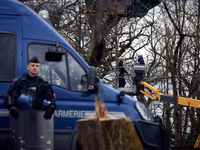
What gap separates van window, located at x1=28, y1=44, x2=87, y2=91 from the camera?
21.3 ft

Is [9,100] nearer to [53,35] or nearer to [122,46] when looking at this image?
[53,35]

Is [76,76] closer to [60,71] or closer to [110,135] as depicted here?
[60,71]

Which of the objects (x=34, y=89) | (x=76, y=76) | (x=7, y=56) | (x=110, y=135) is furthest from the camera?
(x=76, y=76)

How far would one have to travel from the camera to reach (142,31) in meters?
26.0

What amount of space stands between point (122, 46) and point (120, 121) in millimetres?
20099

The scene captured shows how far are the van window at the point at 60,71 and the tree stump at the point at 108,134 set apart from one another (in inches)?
84.6

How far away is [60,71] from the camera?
6.51 m

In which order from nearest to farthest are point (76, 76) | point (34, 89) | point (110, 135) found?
point (110, 135) → point (34, 89) → point (76, 76)

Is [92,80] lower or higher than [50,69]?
lower

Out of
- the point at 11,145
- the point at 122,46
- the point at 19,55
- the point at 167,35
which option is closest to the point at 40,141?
the point at 11,145

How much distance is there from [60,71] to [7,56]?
889 millimetres

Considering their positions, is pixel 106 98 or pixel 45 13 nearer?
pixel 106 98

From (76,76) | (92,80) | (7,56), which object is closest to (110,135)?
(92,80)

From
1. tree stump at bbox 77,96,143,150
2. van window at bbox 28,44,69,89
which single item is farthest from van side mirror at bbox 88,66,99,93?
tree stump at bbox 77,96,143,150
